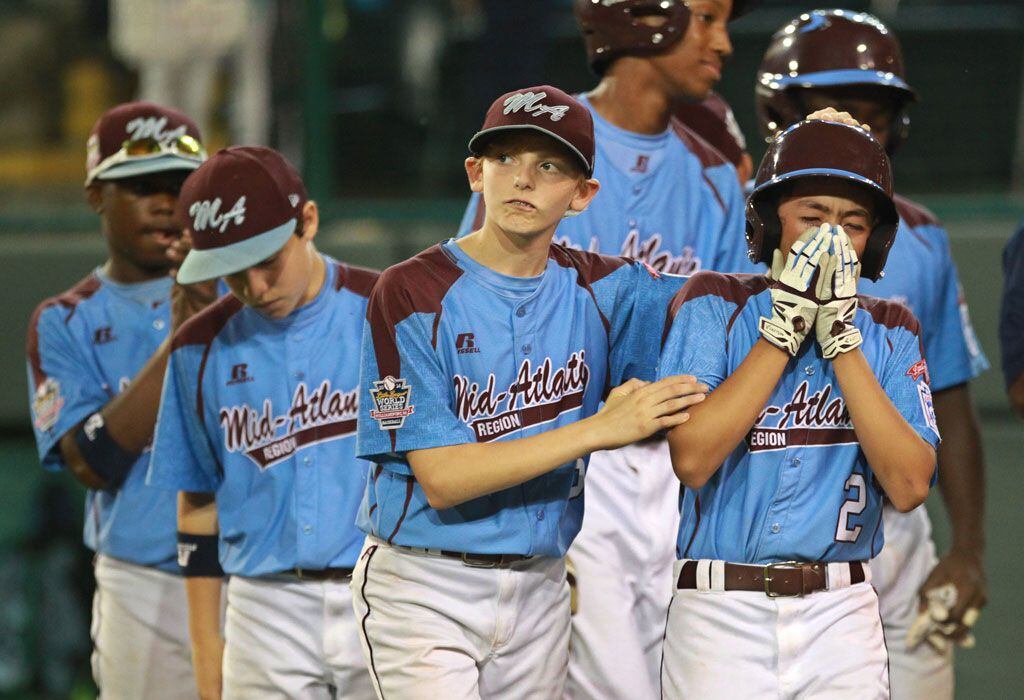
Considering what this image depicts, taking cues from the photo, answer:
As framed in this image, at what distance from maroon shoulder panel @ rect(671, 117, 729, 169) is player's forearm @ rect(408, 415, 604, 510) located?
4.81 ft

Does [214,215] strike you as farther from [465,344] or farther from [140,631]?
[140,631]

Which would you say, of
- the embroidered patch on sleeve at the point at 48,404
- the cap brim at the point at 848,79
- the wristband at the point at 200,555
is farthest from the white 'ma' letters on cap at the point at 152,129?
the cap brim at the point at 848,79

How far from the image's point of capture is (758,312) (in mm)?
2809

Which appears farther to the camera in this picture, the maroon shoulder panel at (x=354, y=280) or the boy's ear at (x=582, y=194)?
the maroon shoulder panel at (x=354, y=280)

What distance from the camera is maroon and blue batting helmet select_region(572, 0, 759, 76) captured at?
150 inches

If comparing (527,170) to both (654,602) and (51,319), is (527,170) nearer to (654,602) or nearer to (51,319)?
(654,602)

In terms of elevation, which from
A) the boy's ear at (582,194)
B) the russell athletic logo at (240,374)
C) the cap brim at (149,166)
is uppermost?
the cap brim at (149,166)

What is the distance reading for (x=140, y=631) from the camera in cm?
401

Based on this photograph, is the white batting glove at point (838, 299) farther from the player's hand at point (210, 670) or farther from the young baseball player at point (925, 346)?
the player's hand at point (210, 670)

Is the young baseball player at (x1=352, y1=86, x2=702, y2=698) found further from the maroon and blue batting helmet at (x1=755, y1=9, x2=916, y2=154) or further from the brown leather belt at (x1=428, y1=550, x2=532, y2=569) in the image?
the maroon and blue batting helmet at (x1=755, y1=9, x2=916, y2=154)

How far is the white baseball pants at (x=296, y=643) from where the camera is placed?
329 centimetres

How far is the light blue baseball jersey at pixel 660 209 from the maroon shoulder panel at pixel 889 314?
0.96 meters

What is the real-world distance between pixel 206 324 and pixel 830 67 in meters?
1.72

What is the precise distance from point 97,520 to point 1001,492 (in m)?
3.35
